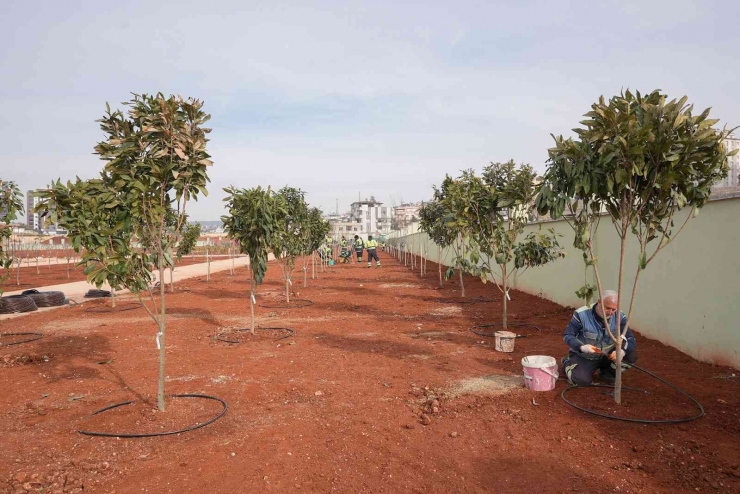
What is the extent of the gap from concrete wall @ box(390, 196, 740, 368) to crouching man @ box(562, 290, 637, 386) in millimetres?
1288

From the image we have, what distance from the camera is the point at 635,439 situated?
4.34 metres

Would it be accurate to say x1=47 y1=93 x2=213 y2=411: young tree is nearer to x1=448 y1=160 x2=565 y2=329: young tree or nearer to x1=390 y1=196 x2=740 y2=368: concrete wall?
x1=448 y1=160 x2=565 y2=329: young tree

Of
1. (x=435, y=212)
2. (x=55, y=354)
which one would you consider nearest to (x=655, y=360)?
(x=55, y=354)

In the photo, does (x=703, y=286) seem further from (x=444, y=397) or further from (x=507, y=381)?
(x=444, y=397)

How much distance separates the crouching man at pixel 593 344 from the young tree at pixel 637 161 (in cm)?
56

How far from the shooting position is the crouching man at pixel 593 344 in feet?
18.3

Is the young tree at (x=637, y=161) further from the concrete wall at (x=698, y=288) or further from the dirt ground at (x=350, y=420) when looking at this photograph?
the concrete wall at (x=698, y=288)

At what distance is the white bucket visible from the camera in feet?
25.1

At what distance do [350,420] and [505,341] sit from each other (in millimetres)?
3463

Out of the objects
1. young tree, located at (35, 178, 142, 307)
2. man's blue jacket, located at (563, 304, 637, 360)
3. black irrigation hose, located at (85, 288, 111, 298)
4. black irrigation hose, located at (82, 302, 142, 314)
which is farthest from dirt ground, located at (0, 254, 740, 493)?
black irrigation hose, located at (85, 288, 111, 298)

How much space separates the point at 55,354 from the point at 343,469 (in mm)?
6444

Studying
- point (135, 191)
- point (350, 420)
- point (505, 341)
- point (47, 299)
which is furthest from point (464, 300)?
point (47, 299)

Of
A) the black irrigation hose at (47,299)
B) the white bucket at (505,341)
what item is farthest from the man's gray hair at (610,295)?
the black irrigation hose at (47,299)

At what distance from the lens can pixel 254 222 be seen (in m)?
9.07
